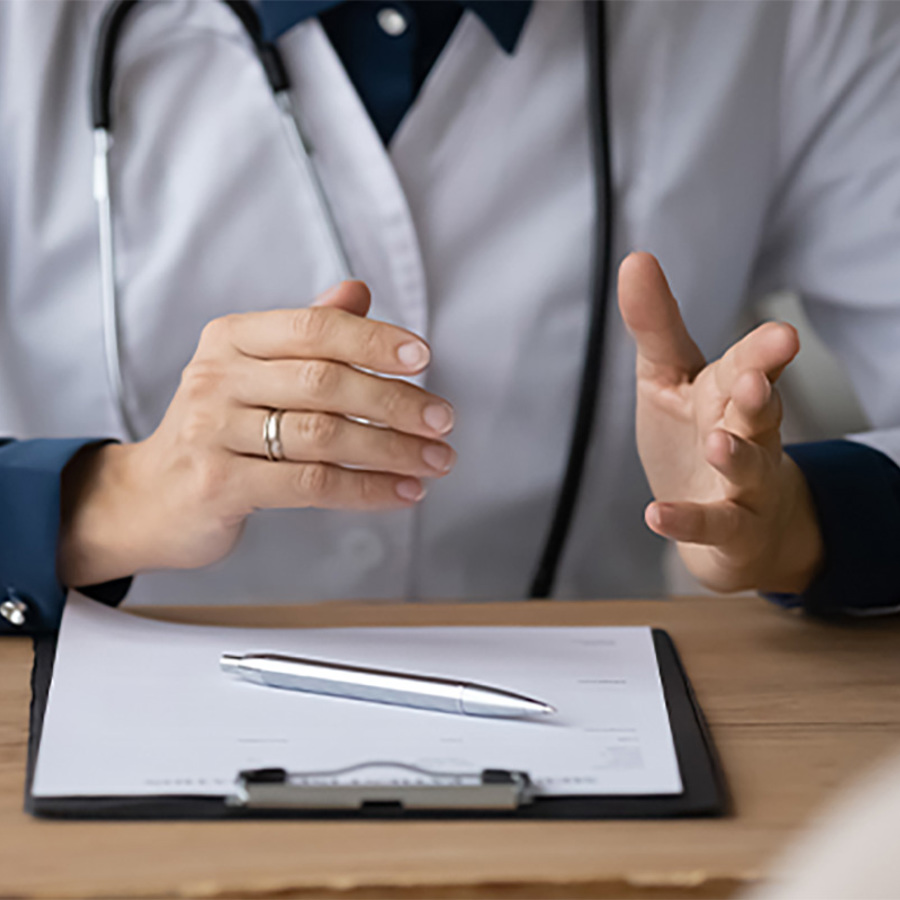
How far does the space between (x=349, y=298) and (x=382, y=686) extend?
0.24m

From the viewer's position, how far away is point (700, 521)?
543 millimetres

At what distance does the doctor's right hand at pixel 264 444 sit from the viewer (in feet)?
1.84

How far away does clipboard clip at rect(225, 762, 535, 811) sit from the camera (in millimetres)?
411

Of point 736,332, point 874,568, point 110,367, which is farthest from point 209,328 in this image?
point 736,332

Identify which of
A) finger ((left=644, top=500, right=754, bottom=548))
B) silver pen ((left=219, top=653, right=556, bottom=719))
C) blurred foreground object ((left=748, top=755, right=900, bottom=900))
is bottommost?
silver pen ((left=219, top=653, right=556, bottom=719))

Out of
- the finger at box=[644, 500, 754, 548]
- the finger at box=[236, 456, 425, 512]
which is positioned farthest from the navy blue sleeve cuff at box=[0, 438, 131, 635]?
the finger at box=[644, 500, 754, 548]

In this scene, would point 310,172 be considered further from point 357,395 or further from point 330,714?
point 330,714

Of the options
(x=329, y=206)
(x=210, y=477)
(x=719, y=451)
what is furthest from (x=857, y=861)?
(x=329, y=206)

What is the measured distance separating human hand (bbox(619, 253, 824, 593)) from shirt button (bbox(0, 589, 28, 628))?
0.35 m

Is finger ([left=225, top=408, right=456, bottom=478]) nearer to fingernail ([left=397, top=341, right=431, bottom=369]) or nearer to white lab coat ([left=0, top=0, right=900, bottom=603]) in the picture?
fingernail ([left=397, top=341, right=431, bottom=369])

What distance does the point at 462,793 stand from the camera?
0.41 meters

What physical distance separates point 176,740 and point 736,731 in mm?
253

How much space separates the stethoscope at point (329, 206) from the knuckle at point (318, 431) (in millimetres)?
219

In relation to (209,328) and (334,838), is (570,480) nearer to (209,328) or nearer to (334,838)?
(209,328)
